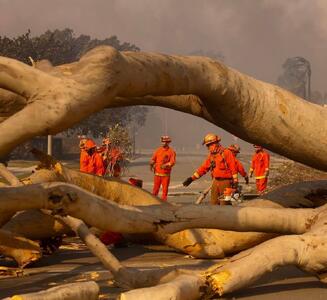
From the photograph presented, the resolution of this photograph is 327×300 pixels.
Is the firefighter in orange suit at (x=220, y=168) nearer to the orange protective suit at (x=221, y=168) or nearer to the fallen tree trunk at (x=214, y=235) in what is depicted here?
the orange protective suit at (x=221, y=168)

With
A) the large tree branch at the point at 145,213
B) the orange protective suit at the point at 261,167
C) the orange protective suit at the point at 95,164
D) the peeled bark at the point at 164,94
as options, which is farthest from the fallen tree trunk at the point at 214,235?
the orange protective suit at the point at 261,167

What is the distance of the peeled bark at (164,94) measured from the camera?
4.70 metres

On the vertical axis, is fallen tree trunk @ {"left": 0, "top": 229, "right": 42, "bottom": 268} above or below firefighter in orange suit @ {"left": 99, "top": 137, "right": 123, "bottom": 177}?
below

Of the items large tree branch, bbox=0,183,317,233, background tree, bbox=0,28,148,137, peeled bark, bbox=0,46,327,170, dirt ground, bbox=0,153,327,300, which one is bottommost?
dirt ground, bbox=0,153,327,300

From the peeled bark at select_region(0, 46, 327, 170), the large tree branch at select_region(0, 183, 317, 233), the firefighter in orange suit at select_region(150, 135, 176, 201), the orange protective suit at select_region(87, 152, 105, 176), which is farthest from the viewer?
the firefighter in orange suit at select_region(150, 135, 176, 201)

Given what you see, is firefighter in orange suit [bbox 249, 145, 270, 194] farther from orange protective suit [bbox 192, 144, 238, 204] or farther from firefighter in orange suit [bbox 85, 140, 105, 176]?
firefighter in orange suit [bbox 85, 140, 105, 176]

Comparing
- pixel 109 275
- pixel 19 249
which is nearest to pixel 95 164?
pixel 19 249

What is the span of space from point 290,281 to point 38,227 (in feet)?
10.2

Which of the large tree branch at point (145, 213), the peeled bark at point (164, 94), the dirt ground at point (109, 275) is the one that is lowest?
the dirt ground at point (109, 275)

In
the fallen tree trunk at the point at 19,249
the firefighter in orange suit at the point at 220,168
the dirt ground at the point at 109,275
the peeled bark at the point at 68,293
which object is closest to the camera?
the peeled bark at the point at 68,293

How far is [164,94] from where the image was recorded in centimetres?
627

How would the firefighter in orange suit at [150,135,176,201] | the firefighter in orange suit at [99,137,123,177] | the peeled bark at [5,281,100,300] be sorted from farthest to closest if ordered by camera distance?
the firefighter in orange suit at [99,137,123,177] → the firefighter in orange suit at [150,135,176,201] → the peeled bark at [5,281,100,300]

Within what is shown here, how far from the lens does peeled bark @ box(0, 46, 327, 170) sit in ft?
15.4

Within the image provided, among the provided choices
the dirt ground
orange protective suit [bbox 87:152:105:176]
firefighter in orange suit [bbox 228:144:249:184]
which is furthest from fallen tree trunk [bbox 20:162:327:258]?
orange protective suit [bbox 87:152:105:176]
